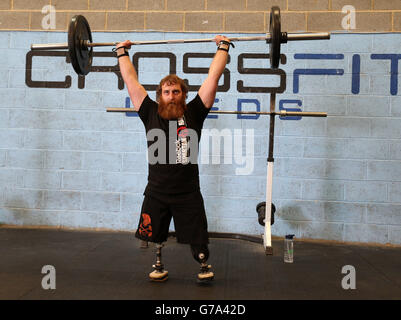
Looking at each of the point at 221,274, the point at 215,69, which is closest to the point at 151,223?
the point at 221,274

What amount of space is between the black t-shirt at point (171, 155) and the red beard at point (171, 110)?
1.0 inches

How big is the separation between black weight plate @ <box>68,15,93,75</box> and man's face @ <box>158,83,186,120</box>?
0.70 meters

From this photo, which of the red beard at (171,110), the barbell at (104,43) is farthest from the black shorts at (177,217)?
the barbell at (104,43)

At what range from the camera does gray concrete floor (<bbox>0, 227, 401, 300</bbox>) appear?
6.24 feet

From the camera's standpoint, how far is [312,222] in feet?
10.3

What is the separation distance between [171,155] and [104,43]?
909 millimetres

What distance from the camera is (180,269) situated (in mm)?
2312

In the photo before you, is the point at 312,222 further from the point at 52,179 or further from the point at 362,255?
the point at 52,179

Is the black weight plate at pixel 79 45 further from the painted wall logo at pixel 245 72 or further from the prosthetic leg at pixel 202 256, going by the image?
the prosthetic leg at pixel 202 256

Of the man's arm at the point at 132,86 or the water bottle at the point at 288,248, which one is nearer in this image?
the man's arm at the point at 132,86

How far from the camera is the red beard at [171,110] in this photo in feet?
6.55

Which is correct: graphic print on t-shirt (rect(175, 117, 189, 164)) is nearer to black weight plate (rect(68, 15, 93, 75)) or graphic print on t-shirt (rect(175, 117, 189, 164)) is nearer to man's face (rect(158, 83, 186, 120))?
man's face (rect(158, 83, 186, 120))
